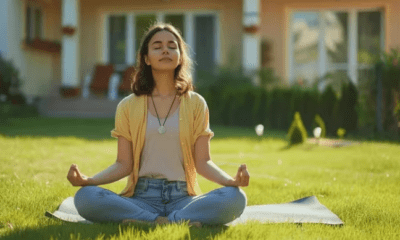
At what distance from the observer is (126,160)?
3115mm

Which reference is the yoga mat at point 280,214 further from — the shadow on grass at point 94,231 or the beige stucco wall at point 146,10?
the beige stucco wall at point 146,10

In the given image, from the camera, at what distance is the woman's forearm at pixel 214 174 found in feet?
9.42

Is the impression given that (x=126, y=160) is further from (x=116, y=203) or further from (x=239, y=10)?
(x=239, y=10)

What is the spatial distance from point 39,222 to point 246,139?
18.5 ft

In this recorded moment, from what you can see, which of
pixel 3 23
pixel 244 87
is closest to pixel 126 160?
pixel 244 87

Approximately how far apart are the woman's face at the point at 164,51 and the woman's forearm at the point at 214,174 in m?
0.63

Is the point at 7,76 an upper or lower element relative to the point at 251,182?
upper

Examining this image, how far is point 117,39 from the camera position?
15.5 m

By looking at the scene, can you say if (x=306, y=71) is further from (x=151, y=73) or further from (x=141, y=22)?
(x=151, y=73)

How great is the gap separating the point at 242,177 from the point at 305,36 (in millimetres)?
12811

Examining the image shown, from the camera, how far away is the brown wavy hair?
316 cm

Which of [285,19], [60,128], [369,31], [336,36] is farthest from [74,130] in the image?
[369,31]

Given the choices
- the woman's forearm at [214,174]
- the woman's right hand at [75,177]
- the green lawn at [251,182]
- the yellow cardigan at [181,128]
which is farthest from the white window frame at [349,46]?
the woman's right hand at [75,177]

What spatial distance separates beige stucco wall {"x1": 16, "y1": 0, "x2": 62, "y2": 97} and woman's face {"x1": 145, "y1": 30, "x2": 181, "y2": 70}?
36.7ft
